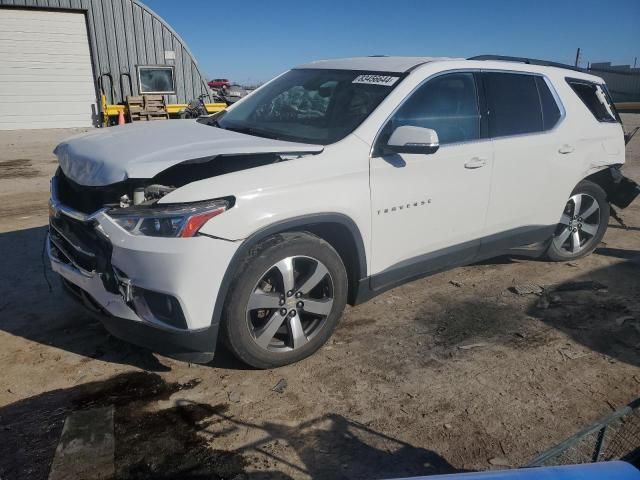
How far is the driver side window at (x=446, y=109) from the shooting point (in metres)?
3.52

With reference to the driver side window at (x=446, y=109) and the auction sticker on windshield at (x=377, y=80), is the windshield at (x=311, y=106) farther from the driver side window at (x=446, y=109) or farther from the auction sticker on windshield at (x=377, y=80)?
the driver side window at (x=446, y=109)

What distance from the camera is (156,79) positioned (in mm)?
17406

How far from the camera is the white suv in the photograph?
2689 millimetres

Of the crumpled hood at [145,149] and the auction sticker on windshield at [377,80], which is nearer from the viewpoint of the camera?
the crumpled hood at [145,149]

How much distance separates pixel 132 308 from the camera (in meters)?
2.73

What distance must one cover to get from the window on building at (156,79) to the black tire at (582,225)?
15.5 meters

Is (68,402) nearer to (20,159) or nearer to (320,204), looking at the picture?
(320,204)

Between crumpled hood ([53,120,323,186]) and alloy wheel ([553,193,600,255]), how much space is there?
9.71 feet

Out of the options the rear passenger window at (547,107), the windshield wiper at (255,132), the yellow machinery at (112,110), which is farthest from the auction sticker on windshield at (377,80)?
the yellow machinery at (112,110)

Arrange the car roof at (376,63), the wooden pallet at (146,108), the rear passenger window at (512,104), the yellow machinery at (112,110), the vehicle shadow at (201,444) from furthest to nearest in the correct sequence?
the wooden pallet at (146,108) → the yellow machinery at (112,110) → the rear passenger window at (512,104) → the car roof at (376,63) → the vehicle shadow at (201,444)

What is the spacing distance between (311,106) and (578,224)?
294 centimetres

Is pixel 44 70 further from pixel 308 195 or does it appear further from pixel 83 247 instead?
pixel 308 195

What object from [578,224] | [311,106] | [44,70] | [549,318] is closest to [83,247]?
[311,106]

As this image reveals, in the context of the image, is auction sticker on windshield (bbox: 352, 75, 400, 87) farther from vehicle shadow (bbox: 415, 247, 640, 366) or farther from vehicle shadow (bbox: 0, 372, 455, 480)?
vehicle shadow (bbox: 0, 372, 455, 480)
